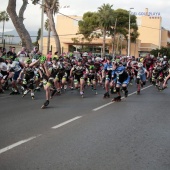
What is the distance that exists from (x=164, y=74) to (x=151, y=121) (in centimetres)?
1331

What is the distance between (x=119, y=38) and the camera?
86.9 m

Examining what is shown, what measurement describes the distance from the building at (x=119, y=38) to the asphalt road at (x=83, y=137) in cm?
7145

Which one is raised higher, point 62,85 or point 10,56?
point 10,56

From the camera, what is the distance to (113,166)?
6156mm

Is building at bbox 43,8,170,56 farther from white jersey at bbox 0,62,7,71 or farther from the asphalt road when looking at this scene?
the asphalt road

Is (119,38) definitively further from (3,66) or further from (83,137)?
(83,137)

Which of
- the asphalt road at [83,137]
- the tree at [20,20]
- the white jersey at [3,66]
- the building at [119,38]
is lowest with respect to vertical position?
the asphalt road at [83,137]

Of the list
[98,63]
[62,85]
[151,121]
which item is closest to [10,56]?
[62,85]

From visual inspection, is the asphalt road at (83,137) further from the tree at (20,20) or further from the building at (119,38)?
the building at (119,38)

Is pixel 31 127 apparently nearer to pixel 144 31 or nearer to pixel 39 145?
pixel 39 145

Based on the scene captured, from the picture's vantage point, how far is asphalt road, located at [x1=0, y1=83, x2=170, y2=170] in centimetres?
632

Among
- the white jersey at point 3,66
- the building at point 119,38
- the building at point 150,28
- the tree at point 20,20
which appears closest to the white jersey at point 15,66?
the white jersey at point 3,66

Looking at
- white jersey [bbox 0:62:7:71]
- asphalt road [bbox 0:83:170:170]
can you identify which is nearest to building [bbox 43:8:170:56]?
white jersey [bbox 0:62:7:71]

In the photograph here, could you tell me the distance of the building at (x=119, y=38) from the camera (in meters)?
88.3
